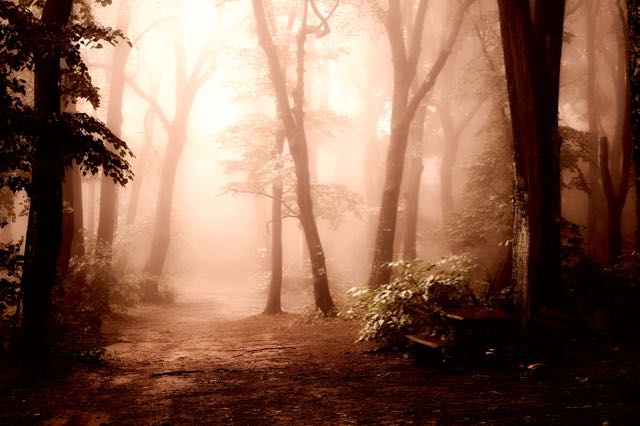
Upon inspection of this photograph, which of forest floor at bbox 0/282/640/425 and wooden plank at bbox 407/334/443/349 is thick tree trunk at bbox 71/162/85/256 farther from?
wooden plank at bbox 407/334/443/349

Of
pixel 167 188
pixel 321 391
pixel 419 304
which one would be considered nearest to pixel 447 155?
pixel 167 188

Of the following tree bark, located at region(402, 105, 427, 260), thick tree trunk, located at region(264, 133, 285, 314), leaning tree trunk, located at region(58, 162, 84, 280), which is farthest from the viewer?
tree bark, located at region(402, 105, 427, 260)

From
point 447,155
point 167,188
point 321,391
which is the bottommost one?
point 321,391

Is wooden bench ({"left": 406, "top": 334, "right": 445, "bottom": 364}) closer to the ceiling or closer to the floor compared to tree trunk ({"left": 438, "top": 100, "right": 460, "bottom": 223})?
closer to the floor

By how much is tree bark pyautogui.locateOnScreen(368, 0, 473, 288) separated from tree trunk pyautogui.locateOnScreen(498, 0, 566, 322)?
551 centimetres

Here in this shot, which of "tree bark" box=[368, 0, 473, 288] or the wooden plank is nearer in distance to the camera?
the wooden plank

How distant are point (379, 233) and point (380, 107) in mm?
21115

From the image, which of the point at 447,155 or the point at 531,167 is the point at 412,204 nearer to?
the point at 447,155

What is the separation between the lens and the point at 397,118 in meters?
13.3

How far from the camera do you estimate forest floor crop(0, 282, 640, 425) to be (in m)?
4.34

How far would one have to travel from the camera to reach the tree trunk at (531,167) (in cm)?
701

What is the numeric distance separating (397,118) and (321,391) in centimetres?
958

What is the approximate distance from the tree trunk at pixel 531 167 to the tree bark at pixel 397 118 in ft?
18.1

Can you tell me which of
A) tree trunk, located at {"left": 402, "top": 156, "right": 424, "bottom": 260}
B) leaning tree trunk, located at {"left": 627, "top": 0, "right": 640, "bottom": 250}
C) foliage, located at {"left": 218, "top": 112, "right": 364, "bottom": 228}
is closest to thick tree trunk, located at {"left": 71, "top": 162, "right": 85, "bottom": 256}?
foliage, located at {"left": 218, "top": 112, "right": 364, "bottom": 228}
